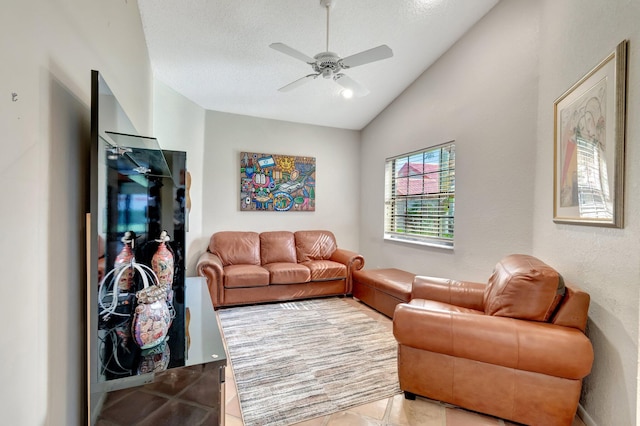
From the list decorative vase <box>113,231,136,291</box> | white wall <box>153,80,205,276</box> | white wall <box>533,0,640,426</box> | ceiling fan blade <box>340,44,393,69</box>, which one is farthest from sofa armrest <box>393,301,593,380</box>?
white wall <box>153,80,205,276</box>

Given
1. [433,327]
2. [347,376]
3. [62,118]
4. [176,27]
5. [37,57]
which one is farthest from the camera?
[176,27]

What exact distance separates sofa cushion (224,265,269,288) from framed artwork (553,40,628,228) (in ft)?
10.3

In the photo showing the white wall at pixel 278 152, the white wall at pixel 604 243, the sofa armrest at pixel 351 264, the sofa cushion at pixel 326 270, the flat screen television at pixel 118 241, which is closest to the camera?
the flat screen television at pixel 118 241

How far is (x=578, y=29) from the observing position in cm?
194

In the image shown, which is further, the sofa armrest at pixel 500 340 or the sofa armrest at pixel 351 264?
the sofa armrest at pixel 351 264

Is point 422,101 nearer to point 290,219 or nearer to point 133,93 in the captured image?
point 290,219


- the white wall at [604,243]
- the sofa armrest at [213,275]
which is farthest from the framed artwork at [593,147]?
the sofa armrest at [213,275]

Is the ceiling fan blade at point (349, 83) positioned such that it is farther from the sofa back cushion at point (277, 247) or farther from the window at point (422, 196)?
the sofa back cushion at point (277, 247)

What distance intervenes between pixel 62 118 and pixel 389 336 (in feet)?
9.72

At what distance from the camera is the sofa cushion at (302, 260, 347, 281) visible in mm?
4070

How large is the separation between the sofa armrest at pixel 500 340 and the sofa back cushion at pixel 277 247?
2.79 meters

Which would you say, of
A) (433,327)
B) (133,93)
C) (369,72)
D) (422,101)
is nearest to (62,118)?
(133,93)

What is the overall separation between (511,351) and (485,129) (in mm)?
2239

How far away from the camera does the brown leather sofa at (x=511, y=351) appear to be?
1553 millimetres
